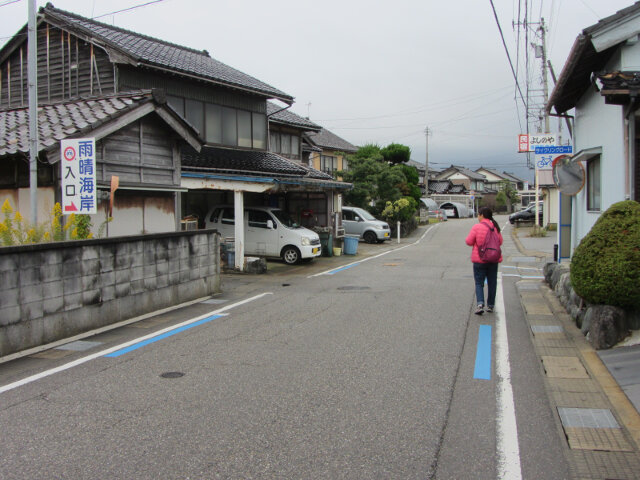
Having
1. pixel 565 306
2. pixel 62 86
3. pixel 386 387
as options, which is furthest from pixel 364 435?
pixel 62 86

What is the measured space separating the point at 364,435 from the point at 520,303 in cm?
738

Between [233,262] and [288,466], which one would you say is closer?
[288,466]

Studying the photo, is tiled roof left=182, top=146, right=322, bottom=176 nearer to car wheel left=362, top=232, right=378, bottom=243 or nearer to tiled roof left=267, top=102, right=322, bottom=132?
tiled roof left=267, top=102, right=322, bottom=132

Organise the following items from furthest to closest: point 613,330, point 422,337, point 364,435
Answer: point 422,337, point 613,330, point 364,435

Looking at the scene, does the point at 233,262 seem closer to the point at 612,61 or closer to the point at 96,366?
the point at 96,366

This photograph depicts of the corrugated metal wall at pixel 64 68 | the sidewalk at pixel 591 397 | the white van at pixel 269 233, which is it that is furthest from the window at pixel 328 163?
the sidewalk at pixel 591 397

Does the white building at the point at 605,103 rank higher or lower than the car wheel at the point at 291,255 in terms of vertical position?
higher

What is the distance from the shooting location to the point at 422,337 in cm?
753

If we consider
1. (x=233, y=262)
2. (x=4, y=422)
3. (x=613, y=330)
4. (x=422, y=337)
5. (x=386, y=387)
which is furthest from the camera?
(x=233, y=262)

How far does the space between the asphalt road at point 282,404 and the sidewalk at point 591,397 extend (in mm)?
167

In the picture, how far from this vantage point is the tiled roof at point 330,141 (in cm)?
3891

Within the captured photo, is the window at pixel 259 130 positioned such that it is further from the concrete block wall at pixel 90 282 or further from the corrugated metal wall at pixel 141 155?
the concrete block wall at pixel 90 282

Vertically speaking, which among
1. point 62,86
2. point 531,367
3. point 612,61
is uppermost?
point 62,86

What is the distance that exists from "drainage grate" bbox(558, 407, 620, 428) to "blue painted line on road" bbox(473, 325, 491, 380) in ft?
3.45
